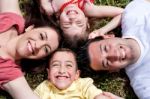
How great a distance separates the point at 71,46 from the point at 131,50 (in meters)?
0.57

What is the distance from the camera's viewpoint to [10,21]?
417 centimetres

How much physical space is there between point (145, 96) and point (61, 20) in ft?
3.38

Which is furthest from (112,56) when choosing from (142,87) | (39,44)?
(39,44)

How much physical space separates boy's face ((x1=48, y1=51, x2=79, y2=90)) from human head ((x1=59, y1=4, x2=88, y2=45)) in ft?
0.67

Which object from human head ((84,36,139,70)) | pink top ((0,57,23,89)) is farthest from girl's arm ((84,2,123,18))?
pink top ((0,57,23,89))

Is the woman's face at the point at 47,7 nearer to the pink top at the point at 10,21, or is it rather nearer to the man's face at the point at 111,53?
the pink top at the point at 10,21

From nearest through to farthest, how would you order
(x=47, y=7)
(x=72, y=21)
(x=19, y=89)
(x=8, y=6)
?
(x=19, y=89)
(x=72, y=21)
(x=8, y=6)
(x=47, y=7)

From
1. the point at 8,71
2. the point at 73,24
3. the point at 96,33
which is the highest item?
the point at 73,24

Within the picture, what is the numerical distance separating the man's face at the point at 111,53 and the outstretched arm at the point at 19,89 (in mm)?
631

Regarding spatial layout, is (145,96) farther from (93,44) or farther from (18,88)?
(18,88)

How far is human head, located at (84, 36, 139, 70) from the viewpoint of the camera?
3.98 metres

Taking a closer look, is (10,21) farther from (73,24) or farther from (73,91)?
(73,91)

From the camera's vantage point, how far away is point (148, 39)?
Result: 4148mm

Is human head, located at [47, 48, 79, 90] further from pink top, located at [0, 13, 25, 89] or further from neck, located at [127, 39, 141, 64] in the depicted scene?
neck, located at [127, 39, 141, 64]
